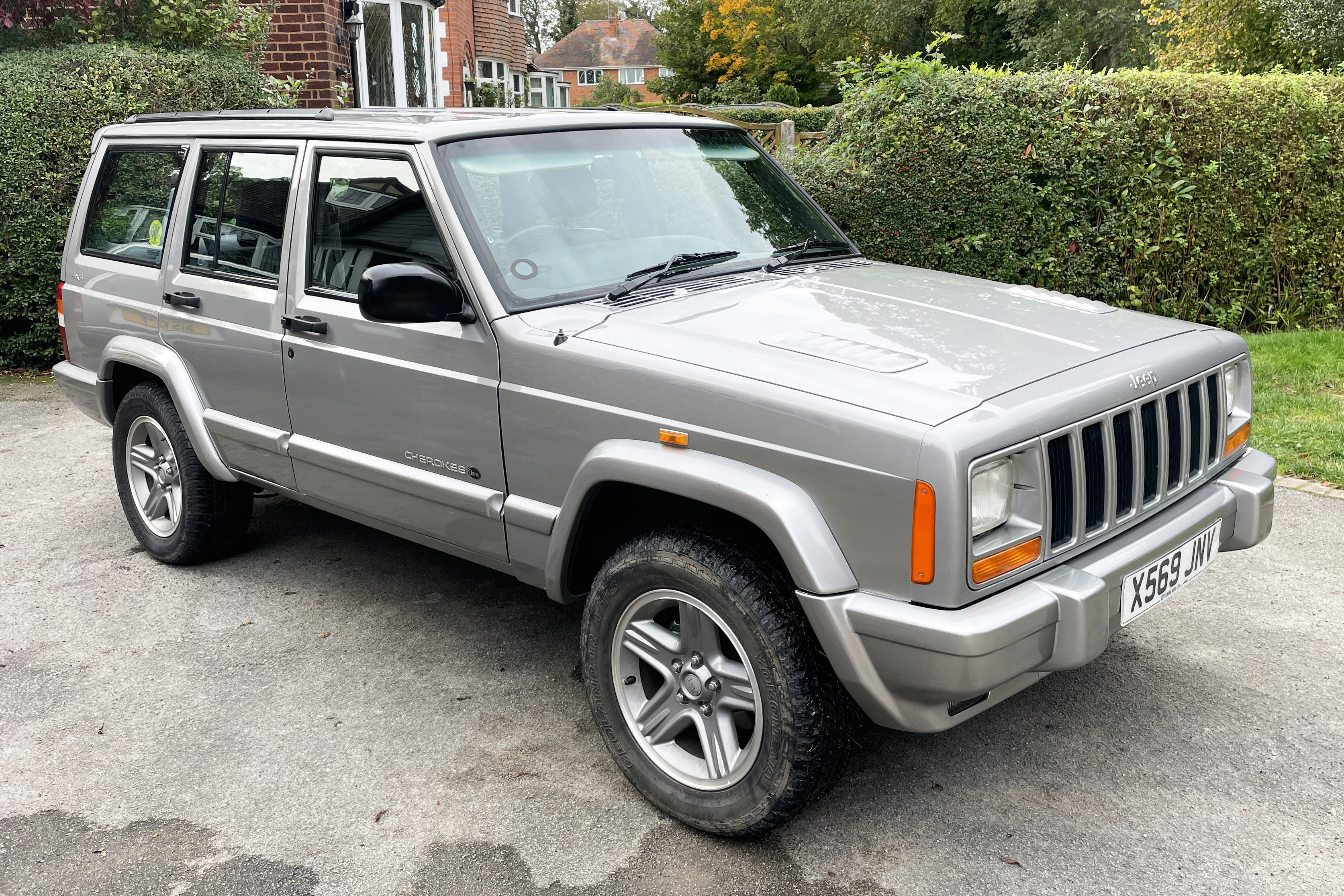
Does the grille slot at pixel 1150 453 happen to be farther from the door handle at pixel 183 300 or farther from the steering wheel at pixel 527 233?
the door handle at pixel 183 300

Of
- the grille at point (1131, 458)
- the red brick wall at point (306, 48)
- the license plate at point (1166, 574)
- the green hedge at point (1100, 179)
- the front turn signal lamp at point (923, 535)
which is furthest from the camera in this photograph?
the red brick wall at point (306, 48)

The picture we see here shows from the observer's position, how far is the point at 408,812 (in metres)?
3.23

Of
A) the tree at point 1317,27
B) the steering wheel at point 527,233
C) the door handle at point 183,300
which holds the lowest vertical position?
the door handle at point 183,300

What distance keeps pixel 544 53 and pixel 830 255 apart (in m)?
98.4

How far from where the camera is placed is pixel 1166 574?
3033 mm

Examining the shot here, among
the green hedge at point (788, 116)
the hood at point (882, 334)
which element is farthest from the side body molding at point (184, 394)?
the green hedge at point (788, 116)

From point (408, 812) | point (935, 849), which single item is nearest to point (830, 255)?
point (935, 849)

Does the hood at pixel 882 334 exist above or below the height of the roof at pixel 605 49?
below

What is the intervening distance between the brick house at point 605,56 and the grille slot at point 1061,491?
90712mm

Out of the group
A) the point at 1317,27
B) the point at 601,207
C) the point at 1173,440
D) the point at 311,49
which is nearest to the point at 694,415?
the point at 601,207

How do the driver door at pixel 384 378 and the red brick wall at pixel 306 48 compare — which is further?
the red brick wall at pixel 306 48

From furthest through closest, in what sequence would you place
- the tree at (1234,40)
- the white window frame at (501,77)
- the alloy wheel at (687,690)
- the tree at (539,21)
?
the tree at (539,21) < the white window frame at (501,77) < the tree at (1234,40) < the alloy wheel at (687,690)

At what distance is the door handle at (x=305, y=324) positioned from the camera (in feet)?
13.0

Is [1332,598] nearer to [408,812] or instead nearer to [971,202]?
[408,812]
